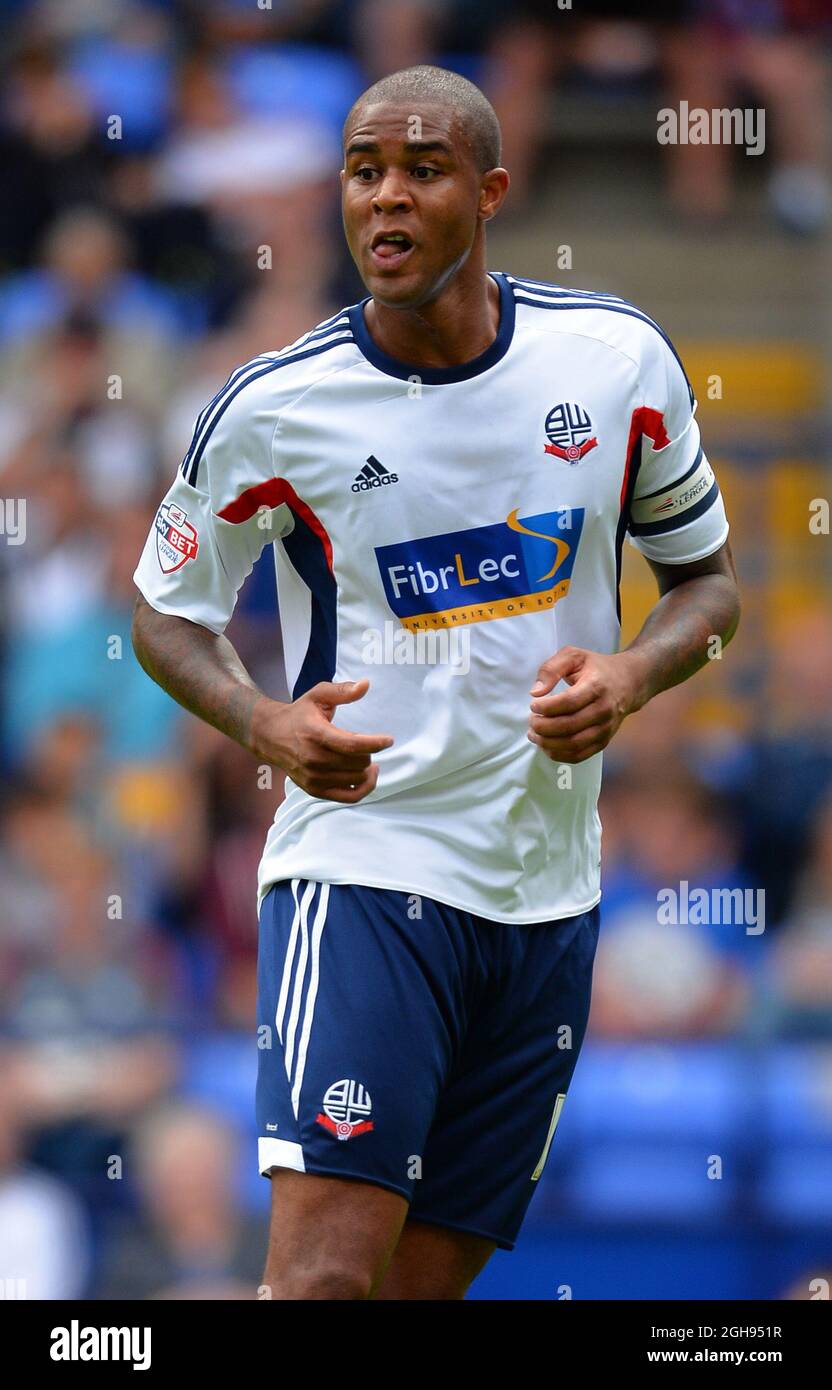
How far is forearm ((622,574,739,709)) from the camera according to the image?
11.3ft

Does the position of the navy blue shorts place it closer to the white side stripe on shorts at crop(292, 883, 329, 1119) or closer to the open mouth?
the white side stripe on shorts at crop(292, 883, 329, 1119)

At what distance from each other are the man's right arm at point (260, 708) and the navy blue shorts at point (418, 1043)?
0.98 ft

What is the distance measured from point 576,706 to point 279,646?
4.26m

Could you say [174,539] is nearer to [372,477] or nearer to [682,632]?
[372,477]

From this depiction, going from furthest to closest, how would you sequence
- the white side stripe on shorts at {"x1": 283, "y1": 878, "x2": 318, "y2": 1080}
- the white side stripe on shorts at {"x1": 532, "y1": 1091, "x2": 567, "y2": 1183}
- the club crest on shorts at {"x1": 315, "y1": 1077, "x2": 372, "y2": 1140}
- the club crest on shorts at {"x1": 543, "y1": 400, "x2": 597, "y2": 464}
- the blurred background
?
the blurred background → the white side stripe on shorts at {"x1": 532, "y1": 1091, "x2": 567, "y2": 1183} → the club crest on shorts at {"x1": 543, "y1": 400, "x2": 597, "y2": 464} → the white side stripe on shorts at {"x1": 283, "y1": 878, "x2": 318, "y2": 1080} → the club crest on shorts at {"x1": 315, "y1": 1077, "x2": 372, "y2": 1140}

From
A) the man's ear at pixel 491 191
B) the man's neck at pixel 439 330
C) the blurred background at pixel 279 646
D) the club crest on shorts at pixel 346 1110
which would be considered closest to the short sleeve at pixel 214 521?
the man's neck at pixel 439 330

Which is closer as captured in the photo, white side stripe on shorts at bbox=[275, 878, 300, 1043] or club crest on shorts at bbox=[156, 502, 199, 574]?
white side stripe on shorts at bbox=[275, 878, 300, 1043]

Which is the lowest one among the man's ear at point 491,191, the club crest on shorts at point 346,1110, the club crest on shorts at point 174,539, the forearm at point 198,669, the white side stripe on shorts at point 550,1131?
the white side stripe on shorts at point 550,1131

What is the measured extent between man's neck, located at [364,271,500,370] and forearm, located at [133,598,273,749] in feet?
2.03

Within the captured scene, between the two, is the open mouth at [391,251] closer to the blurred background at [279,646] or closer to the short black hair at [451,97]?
the short black hair at [451,97]

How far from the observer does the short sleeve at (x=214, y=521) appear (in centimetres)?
347

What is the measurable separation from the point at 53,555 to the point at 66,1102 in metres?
2.43

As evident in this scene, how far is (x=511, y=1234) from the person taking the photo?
3650 millimetres

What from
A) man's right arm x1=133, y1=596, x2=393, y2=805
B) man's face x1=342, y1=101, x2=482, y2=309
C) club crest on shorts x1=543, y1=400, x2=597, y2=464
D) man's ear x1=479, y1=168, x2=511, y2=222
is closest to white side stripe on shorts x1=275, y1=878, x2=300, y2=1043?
man's right arm x1=133, y1=596, x2=393, y2=805
